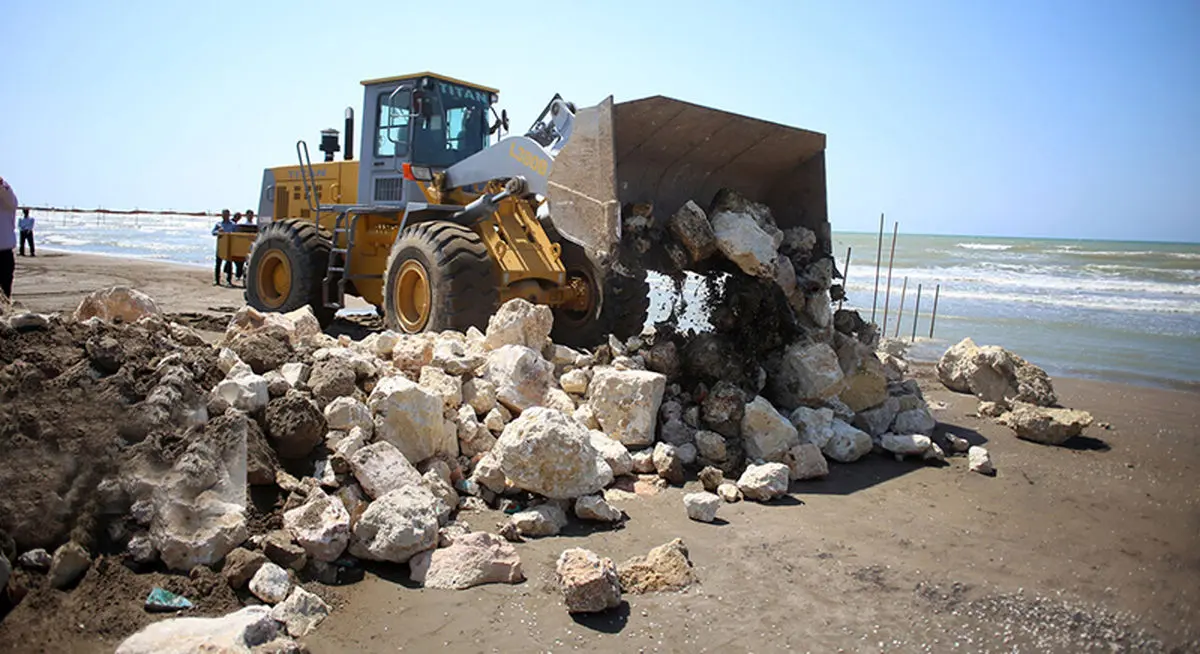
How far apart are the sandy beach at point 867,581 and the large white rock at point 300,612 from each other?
44 millimetres

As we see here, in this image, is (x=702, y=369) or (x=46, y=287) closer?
(x=702, y=369)

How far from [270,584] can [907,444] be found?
423cm

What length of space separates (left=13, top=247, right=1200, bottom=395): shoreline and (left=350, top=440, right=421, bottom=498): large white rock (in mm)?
4671

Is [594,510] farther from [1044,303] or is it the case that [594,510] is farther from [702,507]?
[1044,303]

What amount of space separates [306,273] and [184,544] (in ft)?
19.6

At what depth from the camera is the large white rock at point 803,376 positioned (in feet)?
19.5

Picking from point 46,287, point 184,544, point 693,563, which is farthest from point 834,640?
point 46,287

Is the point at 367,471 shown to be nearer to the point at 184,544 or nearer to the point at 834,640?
the point at 184,544

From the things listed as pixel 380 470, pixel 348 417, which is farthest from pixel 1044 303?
pixel 380 470

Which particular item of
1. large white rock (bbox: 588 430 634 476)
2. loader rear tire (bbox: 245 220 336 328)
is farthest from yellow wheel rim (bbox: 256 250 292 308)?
large white rock (bbox: 588 430 634 476)

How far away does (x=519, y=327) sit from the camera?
5.71 meters

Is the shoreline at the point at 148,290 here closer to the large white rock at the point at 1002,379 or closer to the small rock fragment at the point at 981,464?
the large white rock at the point at 1002,379

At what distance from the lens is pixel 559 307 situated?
773cm

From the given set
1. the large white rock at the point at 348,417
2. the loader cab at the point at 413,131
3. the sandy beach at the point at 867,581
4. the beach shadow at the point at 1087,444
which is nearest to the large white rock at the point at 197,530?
the sandy beach at the point at 867,581
